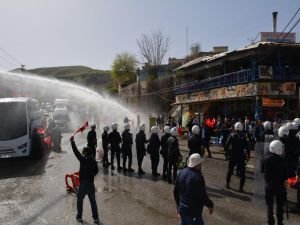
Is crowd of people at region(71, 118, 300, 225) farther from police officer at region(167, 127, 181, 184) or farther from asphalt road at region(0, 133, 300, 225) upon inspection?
asphalt road at region(0, 133, 300, 225)

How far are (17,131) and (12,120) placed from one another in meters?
0.58

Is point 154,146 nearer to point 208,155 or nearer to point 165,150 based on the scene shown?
point 165,150

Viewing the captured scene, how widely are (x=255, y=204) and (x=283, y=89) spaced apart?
14009 mm

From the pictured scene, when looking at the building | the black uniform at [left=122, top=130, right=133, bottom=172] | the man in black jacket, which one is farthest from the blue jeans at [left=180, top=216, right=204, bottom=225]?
the building

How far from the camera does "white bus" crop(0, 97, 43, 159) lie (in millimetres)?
16266

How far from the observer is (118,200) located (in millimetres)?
10203


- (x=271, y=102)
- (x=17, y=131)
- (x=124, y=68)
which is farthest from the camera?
(x=124, y=68)

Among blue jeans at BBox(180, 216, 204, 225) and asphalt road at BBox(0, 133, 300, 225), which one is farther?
asphalt road at BBox(0, 133, 300, 225)

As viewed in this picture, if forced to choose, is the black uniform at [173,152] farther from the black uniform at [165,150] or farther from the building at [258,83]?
the building at [258,83]

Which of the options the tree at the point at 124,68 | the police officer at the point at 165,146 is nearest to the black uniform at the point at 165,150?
the police officer at the point at 165,146

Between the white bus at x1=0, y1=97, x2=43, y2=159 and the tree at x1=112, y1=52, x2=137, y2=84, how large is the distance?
55965 millimetres

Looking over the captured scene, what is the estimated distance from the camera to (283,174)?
7.42m

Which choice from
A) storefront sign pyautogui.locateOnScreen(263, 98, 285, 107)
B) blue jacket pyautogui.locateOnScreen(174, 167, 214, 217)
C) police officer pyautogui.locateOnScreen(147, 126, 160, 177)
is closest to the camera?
blue jacket pyautogui.locateOnScreen(174, 167, 214, 217)

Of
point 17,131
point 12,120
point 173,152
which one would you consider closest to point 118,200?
point 173,152
